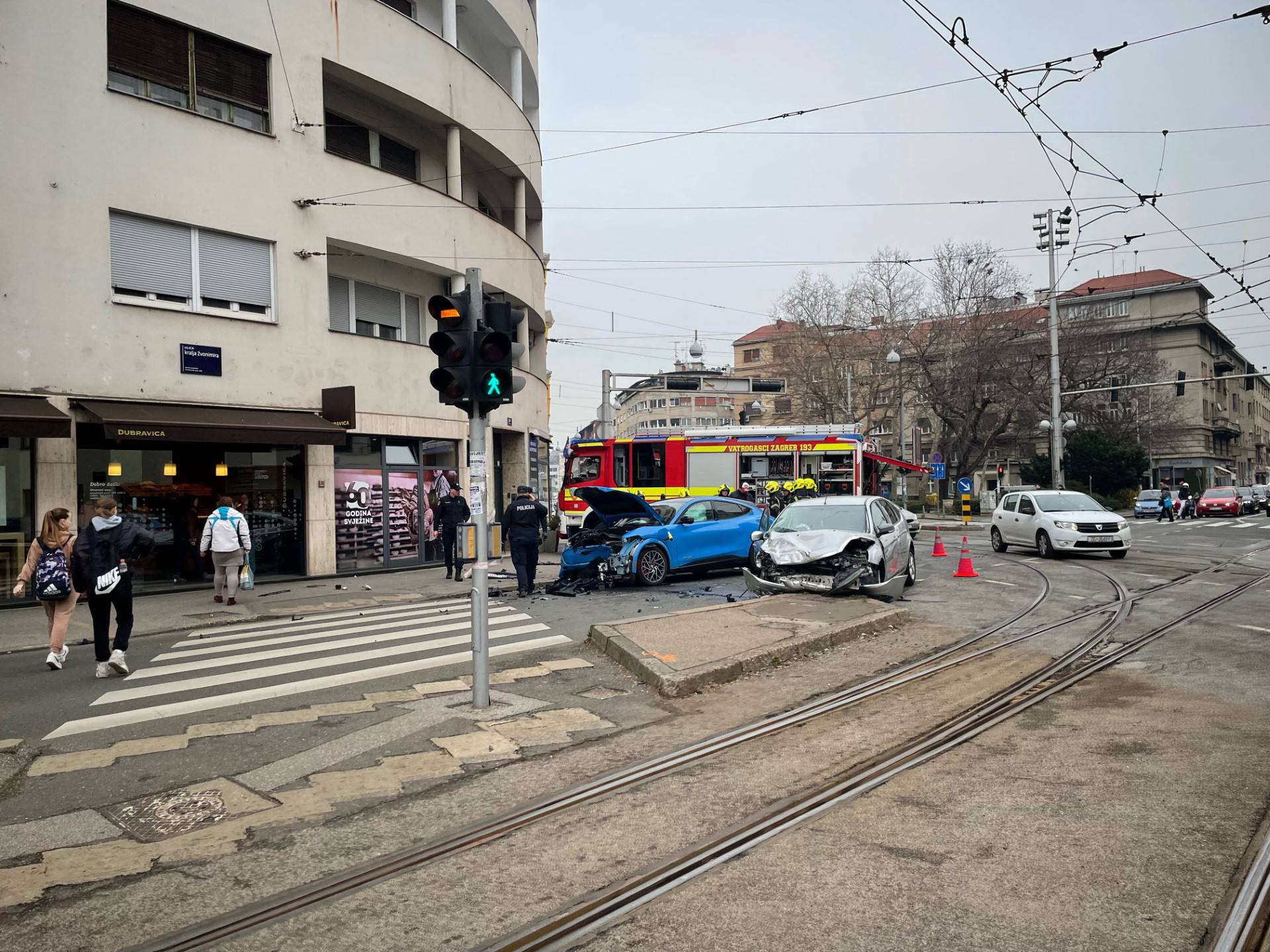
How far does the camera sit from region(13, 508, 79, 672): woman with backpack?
9016 millimetres

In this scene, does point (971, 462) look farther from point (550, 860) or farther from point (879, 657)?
point (550, 860)

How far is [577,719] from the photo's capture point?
715cm

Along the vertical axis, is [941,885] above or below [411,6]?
below

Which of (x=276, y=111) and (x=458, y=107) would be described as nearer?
(x=276, y=111)

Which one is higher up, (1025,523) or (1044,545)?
(1025,523)

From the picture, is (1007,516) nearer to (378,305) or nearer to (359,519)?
(359,519)

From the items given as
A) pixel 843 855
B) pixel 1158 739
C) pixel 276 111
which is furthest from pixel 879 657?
pixel 276 111

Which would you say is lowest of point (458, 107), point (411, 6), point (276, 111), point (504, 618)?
point (504, 618)

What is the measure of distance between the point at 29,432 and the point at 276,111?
797cm

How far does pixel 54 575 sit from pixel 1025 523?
19.2m

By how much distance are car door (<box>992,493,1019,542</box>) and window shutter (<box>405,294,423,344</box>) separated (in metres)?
14.8


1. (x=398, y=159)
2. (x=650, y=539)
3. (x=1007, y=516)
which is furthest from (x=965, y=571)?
(x=398, y=159)

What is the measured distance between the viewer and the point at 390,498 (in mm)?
19906

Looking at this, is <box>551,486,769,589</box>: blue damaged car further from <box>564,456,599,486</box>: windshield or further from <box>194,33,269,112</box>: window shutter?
<box>564,456,599,486</box>: windshield
